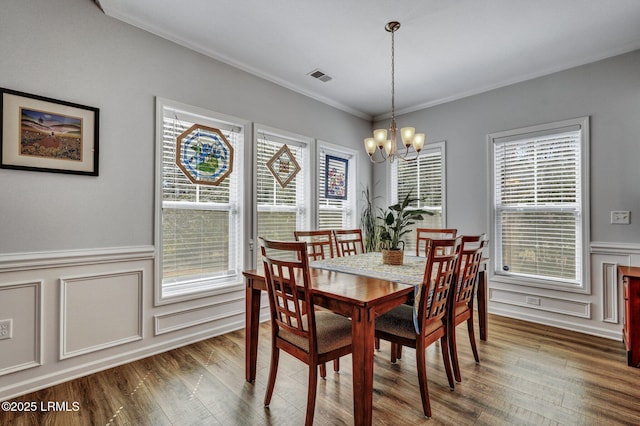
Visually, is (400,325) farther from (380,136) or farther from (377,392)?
(380,136)

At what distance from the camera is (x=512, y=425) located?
1.77 m

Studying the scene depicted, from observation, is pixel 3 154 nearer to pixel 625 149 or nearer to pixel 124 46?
pixel 124 46

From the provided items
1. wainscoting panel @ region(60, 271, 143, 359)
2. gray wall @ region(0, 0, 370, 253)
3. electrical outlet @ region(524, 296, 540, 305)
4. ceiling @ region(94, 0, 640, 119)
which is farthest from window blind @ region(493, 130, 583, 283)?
wainscoting panel @ region(60, 271, 143, 359)

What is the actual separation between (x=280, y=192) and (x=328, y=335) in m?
2.25

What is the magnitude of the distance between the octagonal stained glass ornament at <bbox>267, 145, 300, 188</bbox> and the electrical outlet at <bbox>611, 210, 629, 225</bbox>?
3.31m

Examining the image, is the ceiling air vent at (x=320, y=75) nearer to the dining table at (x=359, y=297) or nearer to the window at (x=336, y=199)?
the window at (x=336, y=199)

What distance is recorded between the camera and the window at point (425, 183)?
14.1ft

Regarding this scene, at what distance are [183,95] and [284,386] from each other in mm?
2630

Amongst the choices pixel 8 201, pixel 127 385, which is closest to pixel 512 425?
pixel 127 385

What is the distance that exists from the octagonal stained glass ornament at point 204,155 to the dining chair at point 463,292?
2.34 metres

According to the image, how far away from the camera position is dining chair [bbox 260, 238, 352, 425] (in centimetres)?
168

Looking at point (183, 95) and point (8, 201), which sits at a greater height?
point (183, 95)

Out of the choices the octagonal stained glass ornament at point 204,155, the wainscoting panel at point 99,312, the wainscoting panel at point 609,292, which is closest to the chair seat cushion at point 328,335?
the wainscoting panel at point 99,312

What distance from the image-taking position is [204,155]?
308 cm
